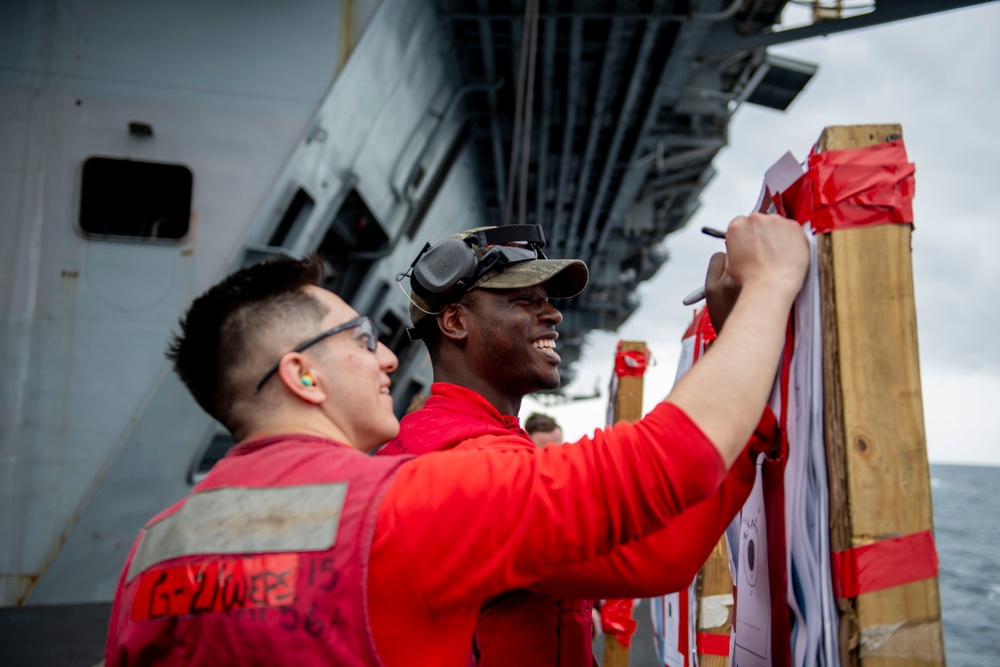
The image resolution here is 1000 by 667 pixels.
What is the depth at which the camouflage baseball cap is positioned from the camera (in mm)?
2230

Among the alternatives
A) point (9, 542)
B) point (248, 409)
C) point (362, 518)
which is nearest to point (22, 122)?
point (9, 542)

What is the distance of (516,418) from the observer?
230 cm

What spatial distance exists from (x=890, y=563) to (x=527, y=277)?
1.20 meters

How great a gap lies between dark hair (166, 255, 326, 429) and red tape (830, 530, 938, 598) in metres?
1.19

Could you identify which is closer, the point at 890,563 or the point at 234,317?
the point at 890,563

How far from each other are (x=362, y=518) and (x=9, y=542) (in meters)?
5.37

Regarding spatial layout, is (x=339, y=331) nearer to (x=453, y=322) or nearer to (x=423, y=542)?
(x=423, y=542)

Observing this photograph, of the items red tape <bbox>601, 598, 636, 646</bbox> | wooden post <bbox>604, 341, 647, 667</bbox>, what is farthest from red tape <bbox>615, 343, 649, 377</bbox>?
red tape <bbox>601, 598, 636, 646</bbox>

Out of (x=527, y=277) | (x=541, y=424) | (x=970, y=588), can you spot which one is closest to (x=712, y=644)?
(x=527, y=277)

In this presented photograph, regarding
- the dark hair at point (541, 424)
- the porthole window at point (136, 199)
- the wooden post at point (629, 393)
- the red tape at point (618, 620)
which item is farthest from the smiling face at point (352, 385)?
the dark hair at point (541, 424)

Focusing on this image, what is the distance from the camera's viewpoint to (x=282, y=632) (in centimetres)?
128

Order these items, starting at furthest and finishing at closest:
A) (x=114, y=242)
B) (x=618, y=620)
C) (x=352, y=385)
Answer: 1. (x=114, y=242)
2. (x=618, y=620)
3. (x=352, y=385)

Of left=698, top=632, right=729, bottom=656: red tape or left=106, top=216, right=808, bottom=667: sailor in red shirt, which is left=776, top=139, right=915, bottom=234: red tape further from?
left=698, top=632, right=729, bottom=656: red tape

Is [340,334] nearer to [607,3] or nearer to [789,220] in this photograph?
[789,220]
